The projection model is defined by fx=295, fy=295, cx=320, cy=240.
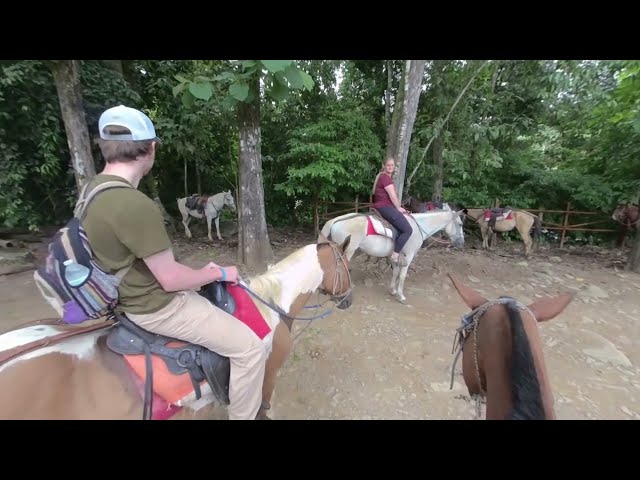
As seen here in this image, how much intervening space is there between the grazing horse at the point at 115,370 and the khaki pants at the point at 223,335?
0.07 metres

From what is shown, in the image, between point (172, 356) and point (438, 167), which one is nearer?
point (172, 356)

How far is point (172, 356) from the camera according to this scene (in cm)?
172

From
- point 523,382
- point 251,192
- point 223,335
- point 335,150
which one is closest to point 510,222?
point 335,150

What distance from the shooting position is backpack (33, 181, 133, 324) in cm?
137

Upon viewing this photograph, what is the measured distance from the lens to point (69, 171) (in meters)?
6.11

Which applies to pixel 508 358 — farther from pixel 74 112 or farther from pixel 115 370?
pixel 74 112

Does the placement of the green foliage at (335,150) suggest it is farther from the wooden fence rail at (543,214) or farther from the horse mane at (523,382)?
the horse mane at (523,382)

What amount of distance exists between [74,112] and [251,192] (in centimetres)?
330

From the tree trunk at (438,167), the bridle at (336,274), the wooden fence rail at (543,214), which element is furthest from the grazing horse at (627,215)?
the bridle at (336,274)

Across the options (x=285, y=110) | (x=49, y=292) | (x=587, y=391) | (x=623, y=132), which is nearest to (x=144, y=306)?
(x=49, y=292)

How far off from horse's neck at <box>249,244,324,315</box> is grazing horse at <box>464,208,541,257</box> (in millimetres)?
7794

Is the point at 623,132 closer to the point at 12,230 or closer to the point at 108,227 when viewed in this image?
the point at 108,227

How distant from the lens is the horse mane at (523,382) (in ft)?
4.50

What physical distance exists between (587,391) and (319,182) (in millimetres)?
7470
